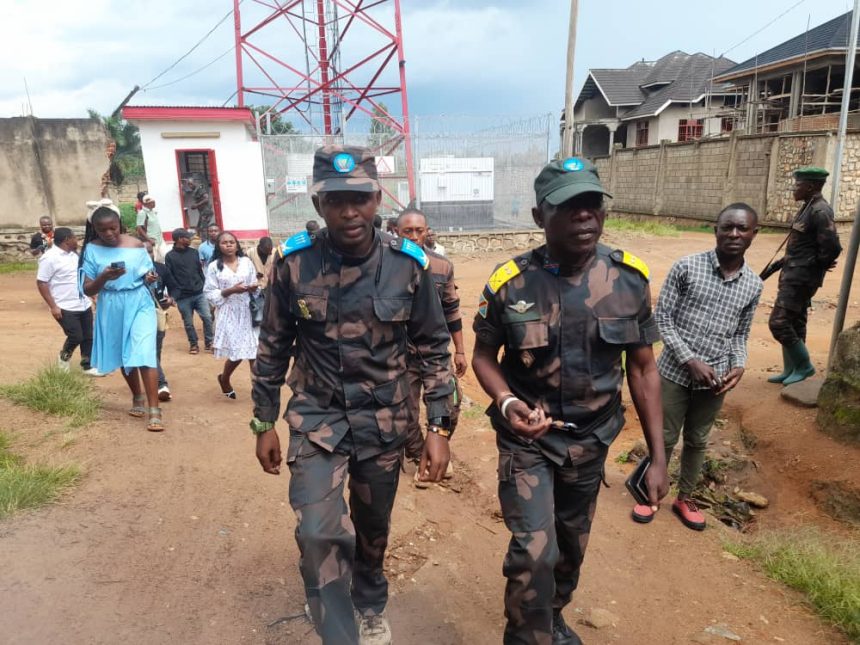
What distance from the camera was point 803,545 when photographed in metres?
3.32

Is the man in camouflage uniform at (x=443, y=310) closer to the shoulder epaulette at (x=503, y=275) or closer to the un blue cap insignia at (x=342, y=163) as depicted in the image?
the shoulder epaulette at (x=503, y=275)

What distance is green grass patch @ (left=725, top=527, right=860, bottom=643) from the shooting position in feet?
9.11

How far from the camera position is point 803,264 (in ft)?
18.0

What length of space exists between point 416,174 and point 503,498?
13.6 m

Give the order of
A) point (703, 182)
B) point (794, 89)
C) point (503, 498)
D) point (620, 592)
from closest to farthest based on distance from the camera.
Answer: point (503, 498) < point (620, 592) < point (703, 182) < point (794, 89)

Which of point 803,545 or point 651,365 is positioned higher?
point 651,365

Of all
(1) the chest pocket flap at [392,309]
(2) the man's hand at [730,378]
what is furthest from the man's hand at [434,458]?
(2) the man's hand at [730,378]

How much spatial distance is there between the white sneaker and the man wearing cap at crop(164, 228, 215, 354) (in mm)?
5404

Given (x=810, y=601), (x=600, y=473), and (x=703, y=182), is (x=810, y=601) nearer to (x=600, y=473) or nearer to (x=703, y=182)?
(x=600, y=473)

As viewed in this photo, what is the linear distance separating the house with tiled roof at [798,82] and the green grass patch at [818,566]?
20806 millimetres

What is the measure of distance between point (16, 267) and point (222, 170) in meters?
5.11

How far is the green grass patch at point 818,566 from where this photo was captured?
9.11ft

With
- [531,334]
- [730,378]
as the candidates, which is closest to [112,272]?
[531,334]

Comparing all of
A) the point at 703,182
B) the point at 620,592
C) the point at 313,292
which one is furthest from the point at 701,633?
the point at 703,182
